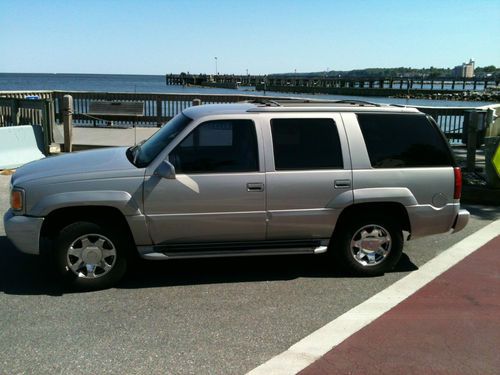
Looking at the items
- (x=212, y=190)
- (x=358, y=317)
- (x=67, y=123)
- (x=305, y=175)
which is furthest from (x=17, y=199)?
(x=67, y=123)

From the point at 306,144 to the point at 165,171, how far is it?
1466 millimetres

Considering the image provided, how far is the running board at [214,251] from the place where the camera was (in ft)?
16.7

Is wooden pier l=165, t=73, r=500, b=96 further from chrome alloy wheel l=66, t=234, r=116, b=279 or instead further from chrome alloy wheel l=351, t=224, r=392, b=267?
chrome alloy wheel l=66, t=234, r=116, b=279

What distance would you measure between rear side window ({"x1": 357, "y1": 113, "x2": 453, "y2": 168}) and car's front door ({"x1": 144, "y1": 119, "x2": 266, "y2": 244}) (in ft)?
3.98

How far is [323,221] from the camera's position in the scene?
209 inches

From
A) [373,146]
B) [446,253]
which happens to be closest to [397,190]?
[373,146]

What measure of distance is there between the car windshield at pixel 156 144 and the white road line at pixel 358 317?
229 cm

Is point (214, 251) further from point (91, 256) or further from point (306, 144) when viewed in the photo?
point (306, 144)

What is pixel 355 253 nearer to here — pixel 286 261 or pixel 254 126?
pixel 286 261

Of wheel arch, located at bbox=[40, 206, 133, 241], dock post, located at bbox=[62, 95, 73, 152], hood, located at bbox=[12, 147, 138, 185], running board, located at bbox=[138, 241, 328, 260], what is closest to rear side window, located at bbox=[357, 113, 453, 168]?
running board, located at bbox=[138, 241, 328, 260]

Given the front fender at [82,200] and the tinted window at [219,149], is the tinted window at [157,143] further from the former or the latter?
the front fender at [82,200]

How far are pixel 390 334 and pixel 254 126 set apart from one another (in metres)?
2.35

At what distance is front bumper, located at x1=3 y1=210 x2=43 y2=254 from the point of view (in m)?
4.86

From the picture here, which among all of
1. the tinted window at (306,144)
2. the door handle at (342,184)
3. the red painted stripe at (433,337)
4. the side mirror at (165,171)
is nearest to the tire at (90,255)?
the side mirror at (165,171)
